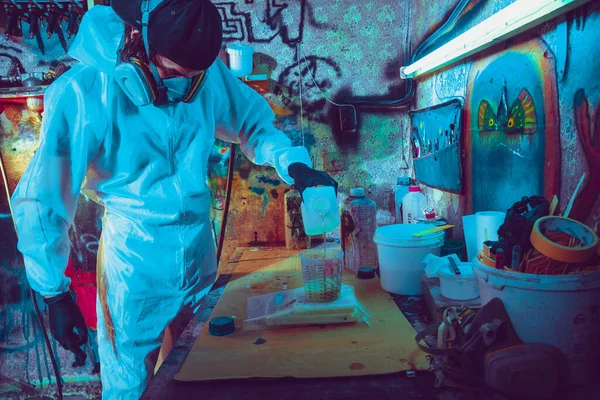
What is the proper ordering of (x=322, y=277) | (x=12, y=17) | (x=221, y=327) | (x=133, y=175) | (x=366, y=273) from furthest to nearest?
1. (x=12, y=17)
2. (x=366, y=273)
3. (x=133, y=175)
4. (x=322, y=277)
5. (x=221, y=327)

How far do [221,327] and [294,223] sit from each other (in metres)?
1.21

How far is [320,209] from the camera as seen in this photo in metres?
1.59

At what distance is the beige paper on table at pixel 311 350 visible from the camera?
1.15 m

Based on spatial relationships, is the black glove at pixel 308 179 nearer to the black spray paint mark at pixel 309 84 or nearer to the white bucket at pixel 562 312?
the white bucket at pixel 562 312

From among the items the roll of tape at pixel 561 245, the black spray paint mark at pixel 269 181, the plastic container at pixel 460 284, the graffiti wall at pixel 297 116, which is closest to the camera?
the roll of tape at pixel 561 245

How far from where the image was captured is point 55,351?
3.14m

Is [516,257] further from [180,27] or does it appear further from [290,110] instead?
[290,110]

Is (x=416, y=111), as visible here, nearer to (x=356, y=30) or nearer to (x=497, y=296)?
(x=356, y=30)

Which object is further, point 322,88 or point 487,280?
point 322,88

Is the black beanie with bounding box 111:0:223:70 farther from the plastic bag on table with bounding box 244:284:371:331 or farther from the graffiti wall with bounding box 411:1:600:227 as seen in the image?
the graffiti wall with bounding box 411:1:600:227

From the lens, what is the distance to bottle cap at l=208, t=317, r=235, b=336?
138 centimetres

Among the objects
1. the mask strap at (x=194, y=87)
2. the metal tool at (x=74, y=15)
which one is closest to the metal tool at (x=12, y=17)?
the metal tool at (x=74, y=15)

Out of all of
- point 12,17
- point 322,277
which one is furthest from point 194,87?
point 12,17

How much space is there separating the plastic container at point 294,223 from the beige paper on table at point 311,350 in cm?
91
